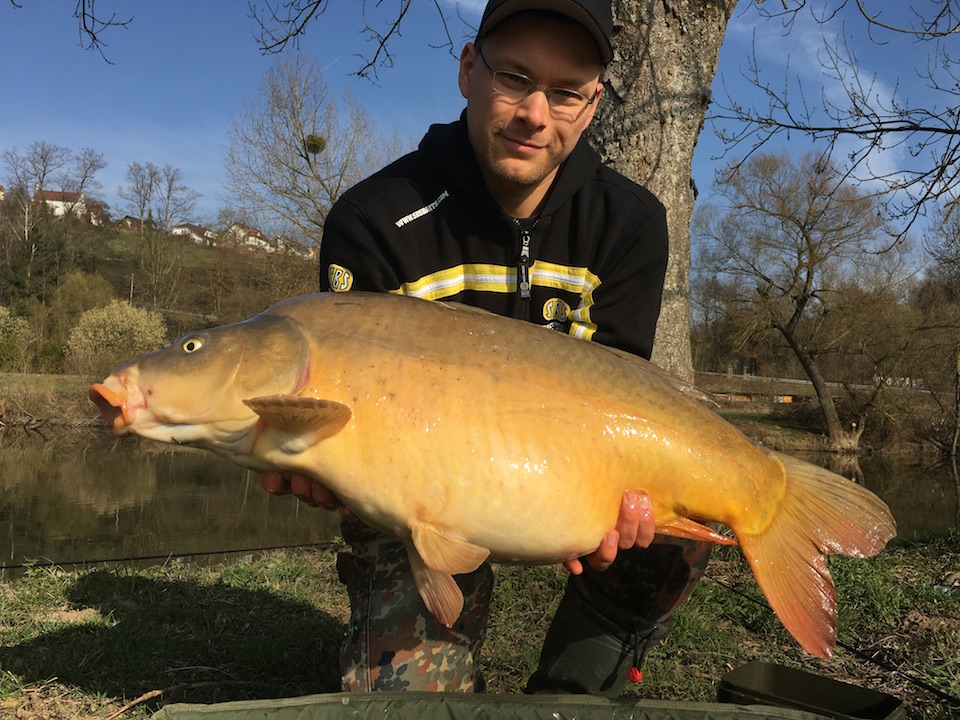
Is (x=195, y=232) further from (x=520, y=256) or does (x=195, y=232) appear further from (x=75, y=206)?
(x=520, y=256)

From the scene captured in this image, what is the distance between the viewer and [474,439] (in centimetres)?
131

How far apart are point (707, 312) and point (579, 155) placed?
18.3m

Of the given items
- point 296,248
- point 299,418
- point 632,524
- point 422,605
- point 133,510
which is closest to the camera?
point 299,418

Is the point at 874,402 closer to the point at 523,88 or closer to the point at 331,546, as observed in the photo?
the point at 331,546

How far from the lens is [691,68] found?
3229 mm

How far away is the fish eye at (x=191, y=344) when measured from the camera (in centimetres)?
133

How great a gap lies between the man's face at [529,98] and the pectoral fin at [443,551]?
968 millimetres

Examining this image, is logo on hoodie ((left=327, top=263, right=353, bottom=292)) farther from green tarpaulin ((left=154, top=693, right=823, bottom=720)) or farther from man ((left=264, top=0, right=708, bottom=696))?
green tarpaulin ((left=154, top=693, right=823, bottom=720))

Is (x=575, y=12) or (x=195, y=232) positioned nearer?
(x=575, y=12)

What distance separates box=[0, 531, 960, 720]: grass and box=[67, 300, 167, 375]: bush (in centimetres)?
1346

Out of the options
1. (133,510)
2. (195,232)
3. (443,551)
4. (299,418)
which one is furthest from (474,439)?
(195,232)

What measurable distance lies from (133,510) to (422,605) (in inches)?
214

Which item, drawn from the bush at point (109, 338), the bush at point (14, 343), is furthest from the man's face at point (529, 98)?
the bush at point (14, 343)

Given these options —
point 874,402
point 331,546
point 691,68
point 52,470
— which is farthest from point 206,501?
point 874,402
